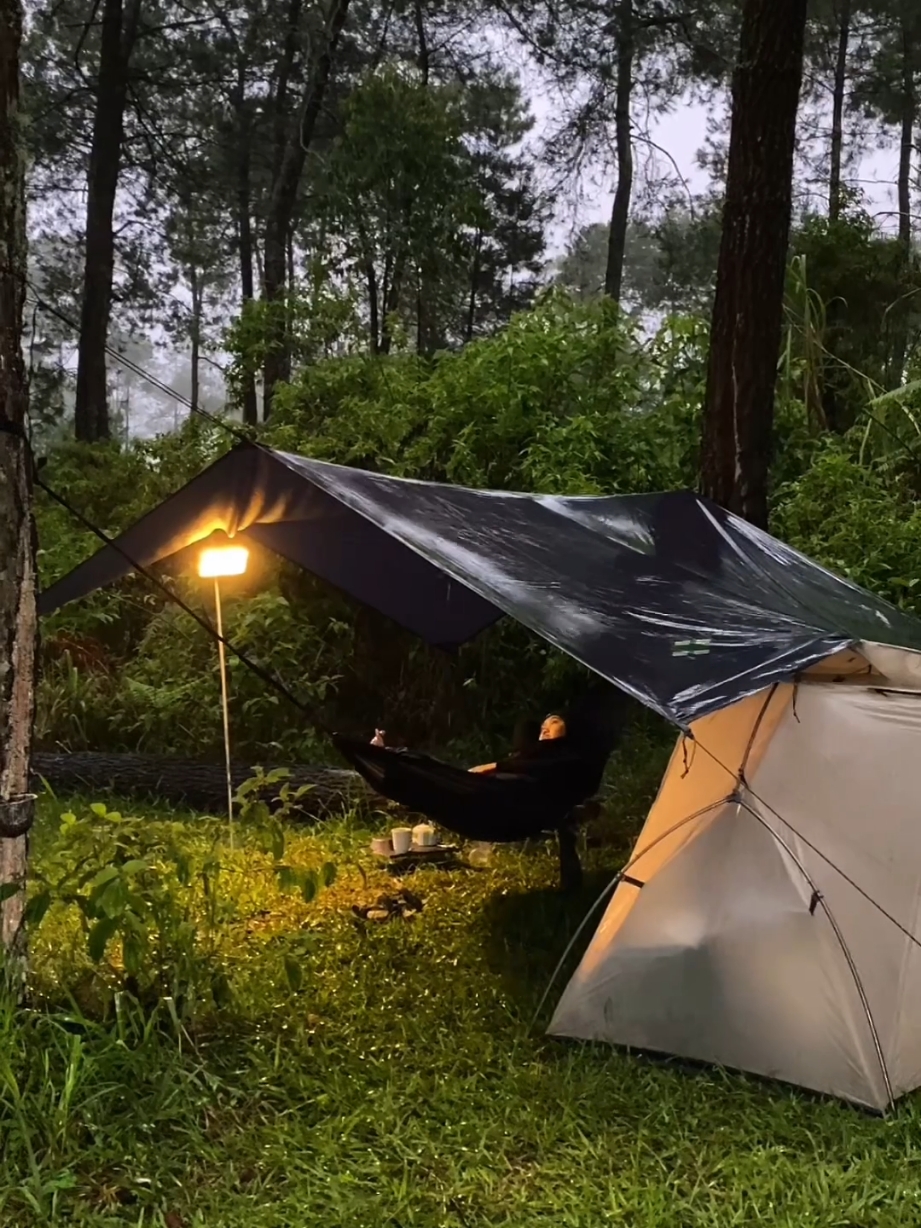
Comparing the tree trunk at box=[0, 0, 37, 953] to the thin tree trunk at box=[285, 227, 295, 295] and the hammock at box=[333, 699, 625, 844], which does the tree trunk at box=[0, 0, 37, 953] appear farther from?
the thin tree trunk at box=[285, 227, 295, 295]

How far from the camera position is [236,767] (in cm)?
434

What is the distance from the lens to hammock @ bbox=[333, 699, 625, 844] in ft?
8.06

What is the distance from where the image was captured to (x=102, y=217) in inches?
325

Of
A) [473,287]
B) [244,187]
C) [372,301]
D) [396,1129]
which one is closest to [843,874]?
[396,1129]

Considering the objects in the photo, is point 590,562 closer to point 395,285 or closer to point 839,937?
point 839,937

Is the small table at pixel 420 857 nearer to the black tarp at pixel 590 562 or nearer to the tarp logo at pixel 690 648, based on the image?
the black tarp at pixel 590 562

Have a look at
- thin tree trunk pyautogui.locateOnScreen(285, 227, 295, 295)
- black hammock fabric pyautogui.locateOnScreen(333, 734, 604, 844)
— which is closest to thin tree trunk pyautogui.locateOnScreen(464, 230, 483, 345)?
thin tree trunk pyautogui.locateOnScreen(285, 227, 295, 295)

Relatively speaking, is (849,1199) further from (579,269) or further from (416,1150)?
(579,269)

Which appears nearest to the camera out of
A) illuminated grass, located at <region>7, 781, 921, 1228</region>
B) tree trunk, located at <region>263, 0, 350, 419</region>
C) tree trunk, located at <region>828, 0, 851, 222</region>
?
illuminated grass, located at <region>7, 781, 921, 1228</region>

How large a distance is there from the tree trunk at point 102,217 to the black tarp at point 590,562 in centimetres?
552

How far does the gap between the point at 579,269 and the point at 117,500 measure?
5681 mm

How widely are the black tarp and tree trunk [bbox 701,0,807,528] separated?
1.81ft

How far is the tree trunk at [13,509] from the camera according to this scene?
1.87m

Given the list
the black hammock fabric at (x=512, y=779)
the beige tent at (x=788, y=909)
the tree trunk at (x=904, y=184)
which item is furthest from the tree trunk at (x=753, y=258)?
the tree trunk at (x=904, y=184)
